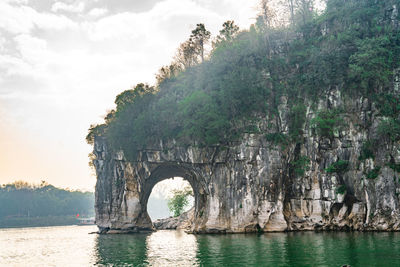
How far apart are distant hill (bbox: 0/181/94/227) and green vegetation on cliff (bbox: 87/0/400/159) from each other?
5976cm

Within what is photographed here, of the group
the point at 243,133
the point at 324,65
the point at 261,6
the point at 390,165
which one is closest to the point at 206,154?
the point at 243,133

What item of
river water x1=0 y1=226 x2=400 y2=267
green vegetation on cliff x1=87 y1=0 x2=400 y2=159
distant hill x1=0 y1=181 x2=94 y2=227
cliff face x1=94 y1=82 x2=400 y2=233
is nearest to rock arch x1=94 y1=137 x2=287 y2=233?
cliff face x1=94 y1=82 x2=400 y2=233

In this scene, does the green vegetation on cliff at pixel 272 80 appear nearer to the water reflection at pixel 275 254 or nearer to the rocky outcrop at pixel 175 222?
the water reflection at pixel 275 254

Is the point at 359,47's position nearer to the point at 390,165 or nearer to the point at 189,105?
the point at 390,165

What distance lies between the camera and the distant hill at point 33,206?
301 ft

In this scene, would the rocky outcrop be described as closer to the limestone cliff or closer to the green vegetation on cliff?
the limestone cliff

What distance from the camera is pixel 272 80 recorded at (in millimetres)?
37625

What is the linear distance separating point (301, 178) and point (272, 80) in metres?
9.95

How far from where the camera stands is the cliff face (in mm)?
31000

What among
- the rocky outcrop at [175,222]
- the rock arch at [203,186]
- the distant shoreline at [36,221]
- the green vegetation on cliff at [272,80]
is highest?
the green vegetation on cliff at [272,80]

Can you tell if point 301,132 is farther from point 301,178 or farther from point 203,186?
point 203,186

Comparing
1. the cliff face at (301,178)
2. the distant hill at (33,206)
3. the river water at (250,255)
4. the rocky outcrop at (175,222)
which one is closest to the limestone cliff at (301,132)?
the cliff face at (301,178)

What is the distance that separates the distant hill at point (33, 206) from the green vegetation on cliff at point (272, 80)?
5976 centimetres

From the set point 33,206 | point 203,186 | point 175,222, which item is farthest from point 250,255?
point 33,206
